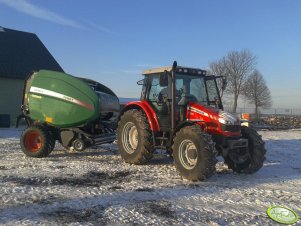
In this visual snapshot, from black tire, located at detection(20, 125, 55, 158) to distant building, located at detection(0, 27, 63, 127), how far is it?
1250cm

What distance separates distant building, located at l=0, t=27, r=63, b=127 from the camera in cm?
2539

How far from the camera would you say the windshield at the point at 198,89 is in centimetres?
943

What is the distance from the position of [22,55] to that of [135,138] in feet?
66.5

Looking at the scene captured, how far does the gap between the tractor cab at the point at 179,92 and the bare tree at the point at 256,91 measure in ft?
156

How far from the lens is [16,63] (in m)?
27.0

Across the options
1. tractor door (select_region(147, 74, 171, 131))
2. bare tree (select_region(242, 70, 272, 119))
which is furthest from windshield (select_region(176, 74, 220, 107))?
bare tree (select_region(242, 70, 272, 119))

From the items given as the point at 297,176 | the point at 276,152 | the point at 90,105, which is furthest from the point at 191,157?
the point at 276,152

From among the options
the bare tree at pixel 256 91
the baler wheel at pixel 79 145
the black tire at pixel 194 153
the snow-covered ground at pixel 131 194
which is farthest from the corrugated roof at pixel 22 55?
the bare tree at pixel 256 91

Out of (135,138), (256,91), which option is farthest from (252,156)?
(256,91)

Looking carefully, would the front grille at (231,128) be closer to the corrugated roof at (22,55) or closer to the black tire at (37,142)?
the black tire at (37,142)

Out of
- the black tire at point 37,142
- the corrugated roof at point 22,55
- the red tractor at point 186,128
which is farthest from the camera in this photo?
the corrugated roof at point 22,55

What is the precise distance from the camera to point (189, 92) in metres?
9.54

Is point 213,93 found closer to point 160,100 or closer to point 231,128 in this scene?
point 160,100

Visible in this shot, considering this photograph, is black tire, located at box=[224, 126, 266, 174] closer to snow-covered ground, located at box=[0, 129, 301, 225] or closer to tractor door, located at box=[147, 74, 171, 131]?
snow-covered ground, located at box=[0, 129, 301, 225]
